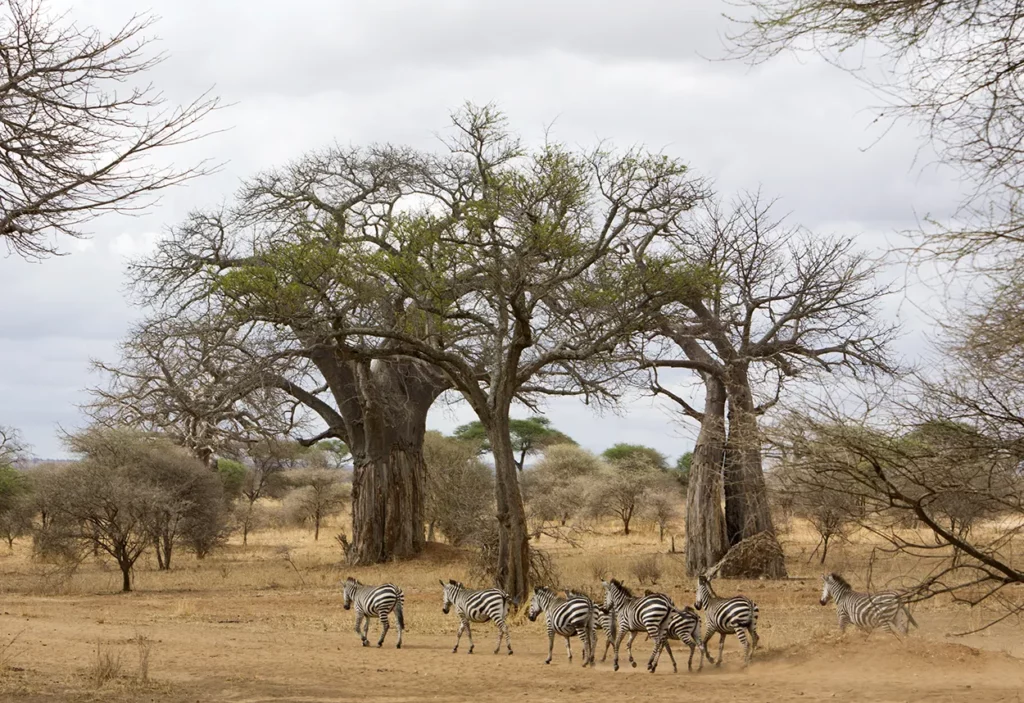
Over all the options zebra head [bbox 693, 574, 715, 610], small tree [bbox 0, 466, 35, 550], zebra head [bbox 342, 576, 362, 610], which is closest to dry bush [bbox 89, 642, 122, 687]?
zebra head [bbox 342, 576, 362, 610]

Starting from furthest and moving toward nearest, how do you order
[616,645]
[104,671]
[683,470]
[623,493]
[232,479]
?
[683,470] < [232,479] < [623,493] < [616,645] < [104,671]

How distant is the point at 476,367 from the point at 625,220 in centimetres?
572

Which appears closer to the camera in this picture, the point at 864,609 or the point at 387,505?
the point at 864,609

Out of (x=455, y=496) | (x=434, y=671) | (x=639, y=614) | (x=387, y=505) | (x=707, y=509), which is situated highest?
(x=455, y=496)

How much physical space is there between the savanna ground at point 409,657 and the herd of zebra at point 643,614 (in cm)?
24

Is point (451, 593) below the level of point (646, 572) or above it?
below

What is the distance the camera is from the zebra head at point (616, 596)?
38.2 ft

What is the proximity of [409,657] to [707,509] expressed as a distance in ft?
37.7

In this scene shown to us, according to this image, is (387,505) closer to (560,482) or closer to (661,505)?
(661,505)

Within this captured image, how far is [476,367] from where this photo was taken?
21031mm

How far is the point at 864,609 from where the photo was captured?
1160 centimetres

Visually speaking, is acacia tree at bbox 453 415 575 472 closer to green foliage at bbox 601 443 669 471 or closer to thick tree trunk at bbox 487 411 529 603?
green foliage at bbox 601 443 669 471

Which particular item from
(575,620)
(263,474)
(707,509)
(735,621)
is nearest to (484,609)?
(575,620)

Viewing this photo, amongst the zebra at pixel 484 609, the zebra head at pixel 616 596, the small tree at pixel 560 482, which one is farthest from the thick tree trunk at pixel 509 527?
the small tree at pixel 560 482
